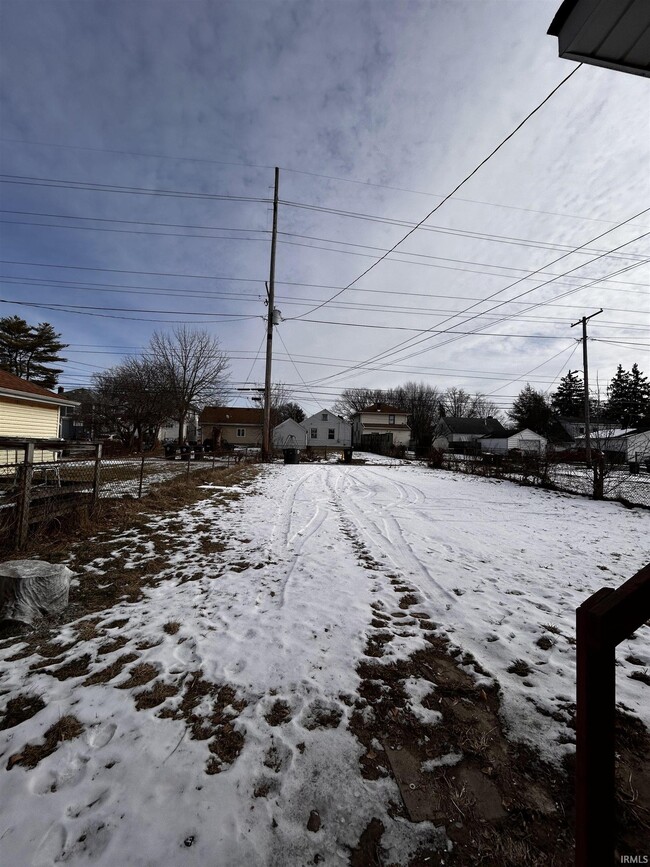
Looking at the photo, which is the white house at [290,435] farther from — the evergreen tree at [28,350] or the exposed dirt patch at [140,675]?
the exposed dirt patch at [140,675]

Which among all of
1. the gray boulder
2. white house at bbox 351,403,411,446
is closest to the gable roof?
white house at bbox 351,403,411,446

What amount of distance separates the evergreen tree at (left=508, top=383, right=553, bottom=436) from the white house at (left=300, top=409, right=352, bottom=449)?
26.9 m

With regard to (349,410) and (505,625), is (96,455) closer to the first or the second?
(505,625)

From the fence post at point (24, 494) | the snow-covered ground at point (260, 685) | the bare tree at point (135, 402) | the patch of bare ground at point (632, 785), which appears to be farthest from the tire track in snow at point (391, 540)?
the bare tree at point (135, 402)

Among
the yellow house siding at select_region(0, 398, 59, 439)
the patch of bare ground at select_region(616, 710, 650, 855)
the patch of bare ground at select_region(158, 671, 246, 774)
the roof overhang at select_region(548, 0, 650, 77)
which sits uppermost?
the roof overhang at select_region(548, 0, 650, 77)

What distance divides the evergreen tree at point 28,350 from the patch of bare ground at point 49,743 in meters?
42.5

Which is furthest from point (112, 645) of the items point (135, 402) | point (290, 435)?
point (290, 435)

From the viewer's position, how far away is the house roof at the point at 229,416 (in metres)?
45.6

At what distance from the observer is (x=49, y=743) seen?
1.93 meters

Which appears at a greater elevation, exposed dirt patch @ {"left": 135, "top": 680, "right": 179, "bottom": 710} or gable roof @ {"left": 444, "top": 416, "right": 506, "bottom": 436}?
gable roof @ {"left": 444, "top": 416, "right": 506, "bottom": 436}

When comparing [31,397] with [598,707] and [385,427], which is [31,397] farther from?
[385,427]

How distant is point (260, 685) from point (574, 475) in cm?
1327

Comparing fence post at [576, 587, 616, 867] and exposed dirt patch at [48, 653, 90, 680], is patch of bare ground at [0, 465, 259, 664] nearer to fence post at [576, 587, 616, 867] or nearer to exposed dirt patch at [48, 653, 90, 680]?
exposed dirt patch at [48, 653, 90, 680]

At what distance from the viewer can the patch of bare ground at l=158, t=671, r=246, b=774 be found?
188cm
